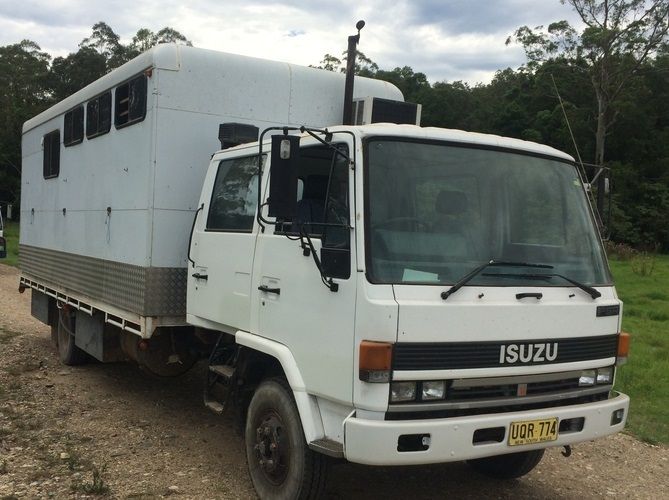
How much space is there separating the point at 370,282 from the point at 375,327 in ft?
0.77

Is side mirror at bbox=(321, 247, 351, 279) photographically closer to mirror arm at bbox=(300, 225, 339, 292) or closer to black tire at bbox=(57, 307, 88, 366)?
mirror arm at bbox=(300, 225, 339, 292)

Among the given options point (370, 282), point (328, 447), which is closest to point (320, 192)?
point (370, 282)

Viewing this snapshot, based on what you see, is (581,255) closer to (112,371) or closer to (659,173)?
(112,371)

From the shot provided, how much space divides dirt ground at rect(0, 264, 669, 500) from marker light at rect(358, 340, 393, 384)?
154 centimetres

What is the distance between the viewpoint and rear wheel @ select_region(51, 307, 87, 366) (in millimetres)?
7918

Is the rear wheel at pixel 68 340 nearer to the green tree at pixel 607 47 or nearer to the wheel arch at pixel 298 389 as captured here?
the wheel arch at pixel 298 389

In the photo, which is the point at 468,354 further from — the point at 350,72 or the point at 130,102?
the point at 130,102

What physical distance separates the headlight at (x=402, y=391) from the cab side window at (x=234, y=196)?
162 centimetres

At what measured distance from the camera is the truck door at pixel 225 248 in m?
4.64

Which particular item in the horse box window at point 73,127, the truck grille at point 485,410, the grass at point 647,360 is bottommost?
the grass at point 647,360

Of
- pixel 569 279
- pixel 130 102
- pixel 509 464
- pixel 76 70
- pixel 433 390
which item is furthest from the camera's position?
pixel 76 70

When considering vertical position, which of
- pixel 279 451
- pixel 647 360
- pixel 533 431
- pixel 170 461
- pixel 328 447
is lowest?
pixel 170 461

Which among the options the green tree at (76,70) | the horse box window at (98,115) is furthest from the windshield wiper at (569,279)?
the green tree at (76,70)

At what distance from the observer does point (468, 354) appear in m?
3.65
